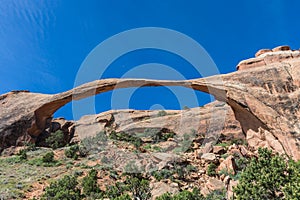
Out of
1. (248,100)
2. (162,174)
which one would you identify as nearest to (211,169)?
(162,174)

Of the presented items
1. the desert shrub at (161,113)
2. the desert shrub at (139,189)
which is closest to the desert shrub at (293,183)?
the desert shrub at (139,189)

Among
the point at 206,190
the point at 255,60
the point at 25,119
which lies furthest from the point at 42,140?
the point at 255,60

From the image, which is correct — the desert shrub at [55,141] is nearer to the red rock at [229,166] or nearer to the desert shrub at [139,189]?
the desert shrub at [139,189]

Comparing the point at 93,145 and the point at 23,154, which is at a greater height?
the point at 93,145

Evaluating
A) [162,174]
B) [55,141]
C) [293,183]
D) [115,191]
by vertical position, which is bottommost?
[293,183]

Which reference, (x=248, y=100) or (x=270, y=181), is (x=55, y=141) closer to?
(x=248, y=100)

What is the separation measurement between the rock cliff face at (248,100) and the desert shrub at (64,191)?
5607 millimetres

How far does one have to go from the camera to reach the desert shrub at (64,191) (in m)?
13.2

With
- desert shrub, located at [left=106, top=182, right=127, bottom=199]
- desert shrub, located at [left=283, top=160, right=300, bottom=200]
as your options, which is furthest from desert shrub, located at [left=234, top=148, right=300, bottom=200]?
desert shrub, located at [left=106, top=182, right=127, bottom=199]

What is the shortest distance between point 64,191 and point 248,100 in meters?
10.6

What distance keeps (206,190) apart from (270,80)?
721 cm

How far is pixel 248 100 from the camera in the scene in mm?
14219

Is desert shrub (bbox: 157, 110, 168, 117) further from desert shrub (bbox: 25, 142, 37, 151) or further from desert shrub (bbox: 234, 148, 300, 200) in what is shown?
desert shrub (bbox: 234, 148, 300, 200)

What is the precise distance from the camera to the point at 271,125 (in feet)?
43.7
